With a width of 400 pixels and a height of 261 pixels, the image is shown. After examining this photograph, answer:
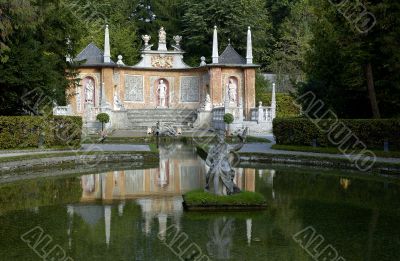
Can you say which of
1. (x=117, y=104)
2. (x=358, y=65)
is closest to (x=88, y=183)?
(x=358, y=65)

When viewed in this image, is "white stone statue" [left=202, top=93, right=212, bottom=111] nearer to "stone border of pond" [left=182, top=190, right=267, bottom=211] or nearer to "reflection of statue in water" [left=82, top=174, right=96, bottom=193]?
"reflection of statue in water" [left=82, top=174, right=96, bottom=193]

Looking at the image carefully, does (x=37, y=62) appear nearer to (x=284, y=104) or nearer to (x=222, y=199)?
(x=222, y=199)

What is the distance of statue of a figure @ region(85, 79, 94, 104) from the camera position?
37.2 meters

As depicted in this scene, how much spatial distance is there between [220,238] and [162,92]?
32077mm

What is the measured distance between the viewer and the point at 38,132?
842 inches

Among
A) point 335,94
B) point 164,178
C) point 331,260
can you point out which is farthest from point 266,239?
point 335,94

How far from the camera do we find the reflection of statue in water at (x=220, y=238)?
24.6ft

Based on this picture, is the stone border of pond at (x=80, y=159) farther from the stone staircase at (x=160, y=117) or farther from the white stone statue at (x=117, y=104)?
the white stone statue at (x=117, y=104)

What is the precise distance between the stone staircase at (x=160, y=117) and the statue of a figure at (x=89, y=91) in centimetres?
281

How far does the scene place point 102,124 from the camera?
107ft

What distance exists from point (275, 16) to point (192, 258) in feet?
162

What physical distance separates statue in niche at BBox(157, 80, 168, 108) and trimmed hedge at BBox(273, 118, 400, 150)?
55.9 ft

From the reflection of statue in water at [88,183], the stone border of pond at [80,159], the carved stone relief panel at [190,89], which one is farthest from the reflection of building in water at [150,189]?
the carved stone relief panel at [190,89]

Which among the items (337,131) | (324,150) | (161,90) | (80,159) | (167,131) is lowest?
(80,159)
